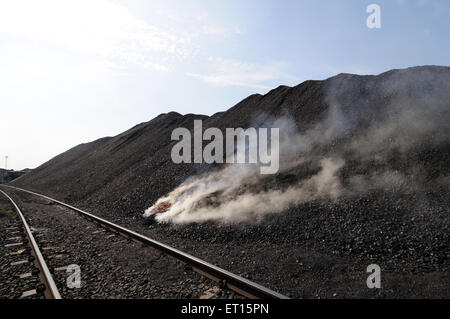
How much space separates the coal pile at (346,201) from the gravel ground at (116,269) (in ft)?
3.75

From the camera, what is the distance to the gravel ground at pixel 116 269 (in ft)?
17.0

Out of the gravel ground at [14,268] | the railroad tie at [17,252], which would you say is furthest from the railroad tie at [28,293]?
the railroad tie at [17,252]

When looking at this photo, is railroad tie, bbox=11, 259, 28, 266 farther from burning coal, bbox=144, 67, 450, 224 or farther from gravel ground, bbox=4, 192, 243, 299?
burning coal, bbox=144, 67, 450, 224

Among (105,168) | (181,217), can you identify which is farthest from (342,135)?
(105,168)

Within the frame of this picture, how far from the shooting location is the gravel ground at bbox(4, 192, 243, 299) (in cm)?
519

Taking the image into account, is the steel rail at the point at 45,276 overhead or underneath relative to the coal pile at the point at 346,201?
underneath

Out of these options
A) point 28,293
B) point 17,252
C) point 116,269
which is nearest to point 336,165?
point 116,269

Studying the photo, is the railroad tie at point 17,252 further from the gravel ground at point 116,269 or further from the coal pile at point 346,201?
the coal pile at point 346,201

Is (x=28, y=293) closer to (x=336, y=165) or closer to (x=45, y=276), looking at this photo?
(x=45, y=276)

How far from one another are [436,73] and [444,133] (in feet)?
18.5

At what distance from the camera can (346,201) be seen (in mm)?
8617

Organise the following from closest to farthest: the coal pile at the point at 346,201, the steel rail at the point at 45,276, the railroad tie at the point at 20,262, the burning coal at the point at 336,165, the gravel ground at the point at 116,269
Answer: the steel rail at the point at 45,276
the gravel ground at the point at 116,269
the coal pile at the point at 346,201
the railroad tie at the point at 20,262
the burning coal at the point at 336,165

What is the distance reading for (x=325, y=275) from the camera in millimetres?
5797

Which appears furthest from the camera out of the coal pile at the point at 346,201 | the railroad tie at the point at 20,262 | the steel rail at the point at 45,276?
the railroad tie at the point at 20,262
